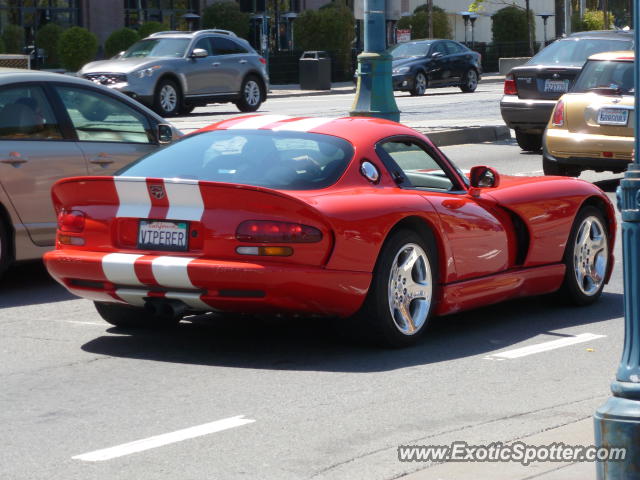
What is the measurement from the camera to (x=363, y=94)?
17.2 metres

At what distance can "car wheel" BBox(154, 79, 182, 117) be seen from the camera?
28516 millimetres

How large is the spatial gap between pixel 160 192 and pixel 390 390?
1.65 m

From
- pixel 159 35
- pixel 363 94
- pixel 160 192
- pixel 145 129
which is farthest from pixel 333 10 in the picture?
pixel 160 192

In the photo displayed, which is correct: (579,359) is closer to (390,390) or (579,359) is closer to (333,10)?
(390,390)

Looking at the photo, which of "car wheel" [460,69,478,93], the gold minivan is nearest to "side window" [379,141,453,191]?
the gold minivan

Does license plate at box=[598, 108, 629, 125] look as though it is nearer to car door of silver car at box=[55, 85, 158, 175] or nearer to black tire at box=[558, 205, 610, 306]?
black tire at box=[558, 205, 610, 306]

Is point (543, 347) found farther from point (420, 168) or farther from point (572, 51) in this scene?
point (572, 51)

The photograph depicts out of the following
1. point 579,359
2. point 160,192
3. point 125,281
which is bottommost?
point 579,359

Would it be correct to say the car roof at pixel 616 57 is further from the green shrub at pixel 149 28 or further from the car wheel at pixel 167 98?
the green shrub at pixel 149 28

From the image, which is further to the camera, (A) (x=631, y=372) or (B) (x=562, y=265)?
(B) (x=562, y=265)

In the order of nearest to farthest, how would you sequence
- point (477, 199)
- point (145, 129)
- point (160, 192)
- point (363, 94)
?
point (160, 192) → point (477, 199) → point (145, 129) → point (363, 94)

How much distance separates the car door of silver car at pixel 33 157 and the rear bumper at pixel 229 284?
233 centimetres

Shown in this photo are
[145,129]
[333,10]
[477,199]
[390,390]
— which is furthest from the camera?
[333,10]

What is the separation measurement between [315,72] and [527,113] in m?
23.9
